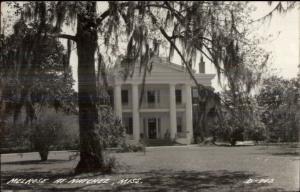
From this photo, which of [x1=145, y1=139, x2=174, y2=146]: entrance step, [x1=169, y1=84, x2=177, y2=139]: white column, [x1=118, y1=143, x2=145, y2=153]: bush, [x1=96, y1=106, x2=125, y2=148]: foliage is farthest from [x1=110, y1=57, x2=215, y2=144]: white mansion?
[x1=96, y1=106, x2=125, y2=148]: foliage

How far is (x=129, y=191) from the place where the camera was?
12.0 m

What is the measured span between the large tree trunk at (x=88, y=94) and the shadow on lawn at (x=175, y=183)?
728 millimetres

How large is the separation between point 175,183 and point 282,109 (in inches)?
686

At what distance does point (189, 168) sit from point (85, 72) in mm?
5472

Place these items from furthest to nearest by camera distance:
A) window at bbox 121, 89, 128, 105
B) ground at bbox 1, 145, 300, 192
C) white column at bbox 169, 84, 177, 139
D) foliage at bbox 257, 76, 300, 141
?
Answer: window at bbox 121, 89, 128, 105 → white column at bbox 169, 84, 177, 139 → foliage at bbox 257, 76, 300, 141 → ground at bbox 1, 145, 300, 192

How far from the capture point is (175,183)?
13.6 metres

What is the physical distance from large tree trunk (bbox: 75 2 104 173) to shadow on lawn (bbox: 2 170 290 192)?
728 mm

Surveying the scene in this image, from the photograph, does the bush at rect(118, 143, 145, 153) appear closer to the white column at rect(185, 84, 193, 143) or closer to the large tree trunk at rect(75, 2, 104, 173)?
the large tree trunk at rect(75, 2, 104, 173)

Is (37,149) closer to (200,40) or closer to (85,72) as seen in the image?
(85,72)

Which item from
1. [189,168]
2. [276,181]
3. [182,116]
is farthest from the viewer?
[182,116]

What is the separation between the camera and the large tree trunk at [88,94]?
13.7 metres

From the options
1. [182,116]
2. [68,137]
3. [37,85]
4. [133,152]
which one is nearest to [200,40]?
[37,85]

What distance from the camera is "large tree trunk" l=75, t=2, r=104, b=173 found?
538 inches

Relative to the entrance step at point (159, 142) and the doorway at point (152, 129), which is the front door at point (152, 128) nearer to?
the doorway at point (152, 129)
